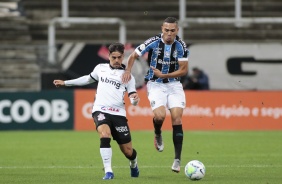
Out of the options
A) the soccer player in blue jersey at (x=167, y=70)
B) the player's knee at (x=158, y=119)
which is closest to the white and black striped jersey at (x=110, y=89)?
the soccer player in blue jersey at (x=167, y=70)

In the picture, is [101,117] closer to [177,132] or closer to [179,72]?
[177,132]

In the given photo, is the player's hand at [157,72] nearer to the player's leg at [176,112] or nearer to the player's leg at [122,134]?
the player's leg at [176,112]

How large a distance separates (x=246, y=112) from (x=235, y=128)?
1.77 feet

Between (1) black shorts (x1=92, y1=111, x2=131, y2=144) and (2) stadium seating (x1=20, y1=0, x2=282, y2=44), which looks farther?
(2) stadium seating (x1=20, y1=0, x2=282, y2=44)

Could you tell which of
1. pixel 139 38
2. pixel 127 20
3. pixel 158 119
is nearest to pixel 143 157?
pixel 158 119

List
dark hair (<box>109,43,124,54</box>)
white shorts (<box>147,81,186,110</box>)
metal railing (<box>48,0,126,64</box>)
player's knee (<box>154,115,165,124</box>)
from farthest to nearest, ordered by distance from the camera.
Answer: metal railing (<box>48,0,126,64</box>)
player's knee (<box>154,115,165,124</box>)
white shorts (<box>147,81,186,110</box>)
dark hair (<box>109,43,124,54</box>)

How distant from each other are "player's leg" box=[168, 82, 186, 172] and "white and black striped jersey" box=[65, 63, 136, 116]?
3.75ft

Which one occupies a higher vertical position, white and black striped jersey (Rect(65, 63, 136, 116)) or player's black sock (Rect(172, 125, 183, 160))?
white and black striped jersey (Rect(65, 63, 136, 116))

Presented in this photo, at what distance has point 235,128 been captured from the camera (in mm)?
23797

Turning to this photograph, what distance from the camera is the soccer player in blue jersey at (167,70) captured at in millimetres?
12281

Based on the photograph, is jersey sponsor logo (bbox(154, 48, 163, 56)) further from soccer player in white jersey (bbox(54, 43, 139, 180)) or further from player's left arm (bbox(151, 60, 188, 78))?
soccer player in white jersey (bbox(54, 43, 139, 180))

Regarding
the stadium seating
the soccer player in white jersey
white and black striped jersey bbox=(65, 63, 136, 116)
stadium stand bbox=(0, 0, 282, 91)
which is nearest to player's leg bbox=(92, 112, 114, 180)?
the soccer player in white jersey

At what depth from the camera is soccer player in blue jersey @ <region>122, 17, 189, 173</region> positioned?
12.3 m

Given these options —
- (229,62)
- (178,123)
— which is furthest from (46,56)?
(178,123)
